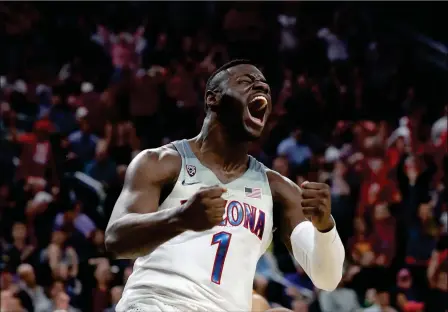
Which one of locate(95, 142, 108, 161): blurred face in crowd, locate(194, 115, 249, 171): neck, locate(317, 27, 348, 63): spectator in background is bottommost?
locate(95, 142, 108, 161): blurred face in crowd

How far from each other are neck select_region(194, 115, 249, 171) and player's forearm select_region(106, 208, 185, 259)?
0.64 m

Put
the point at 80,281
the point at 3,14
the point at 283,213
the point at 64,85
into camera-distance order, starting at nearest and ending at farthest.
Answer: the point at 283,213
the point at 80,281
the point at 64,85
the point at 3,14

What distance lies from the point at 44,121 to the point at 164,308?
749 centimetres

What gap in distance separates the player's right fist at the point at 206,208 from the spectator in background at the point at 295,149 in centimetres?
668

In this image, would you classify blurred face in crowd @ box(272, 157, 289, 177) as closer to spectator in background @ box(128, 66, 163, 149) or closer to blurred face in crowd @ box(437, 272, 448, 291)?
spectator in background @ box(128, 66, 163, 149)

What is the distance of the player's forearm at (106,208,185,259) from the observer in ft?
9.99

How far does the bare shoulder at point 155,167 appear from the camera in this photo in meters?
3.51

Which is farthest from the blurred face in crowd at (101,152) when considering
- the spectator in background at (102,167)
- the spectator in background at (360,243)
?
the spectator in background at (360,243)

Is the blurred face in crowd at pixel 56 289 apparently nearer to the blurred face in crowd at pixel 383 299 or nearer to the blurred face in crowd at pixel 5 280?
the blurred face in crowd at pixel 5 280

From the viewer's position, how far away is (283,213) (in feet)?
12.6

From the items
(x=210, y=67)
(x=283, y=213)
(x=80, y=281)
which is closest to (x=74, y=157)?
(x=80, y=281)

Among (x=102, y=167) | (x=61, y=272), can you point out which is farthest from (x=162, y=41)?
(x=61, y=272)

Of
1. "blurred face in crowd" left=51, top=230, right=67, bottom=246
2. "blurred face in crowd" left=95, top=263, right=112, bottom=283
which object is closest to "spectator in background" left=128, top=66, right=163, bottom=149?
"blurred face in crowd" left=51, top=230, right=67, bottom=246

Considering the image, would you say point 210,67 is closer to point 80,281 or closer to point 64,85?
point 64,85
